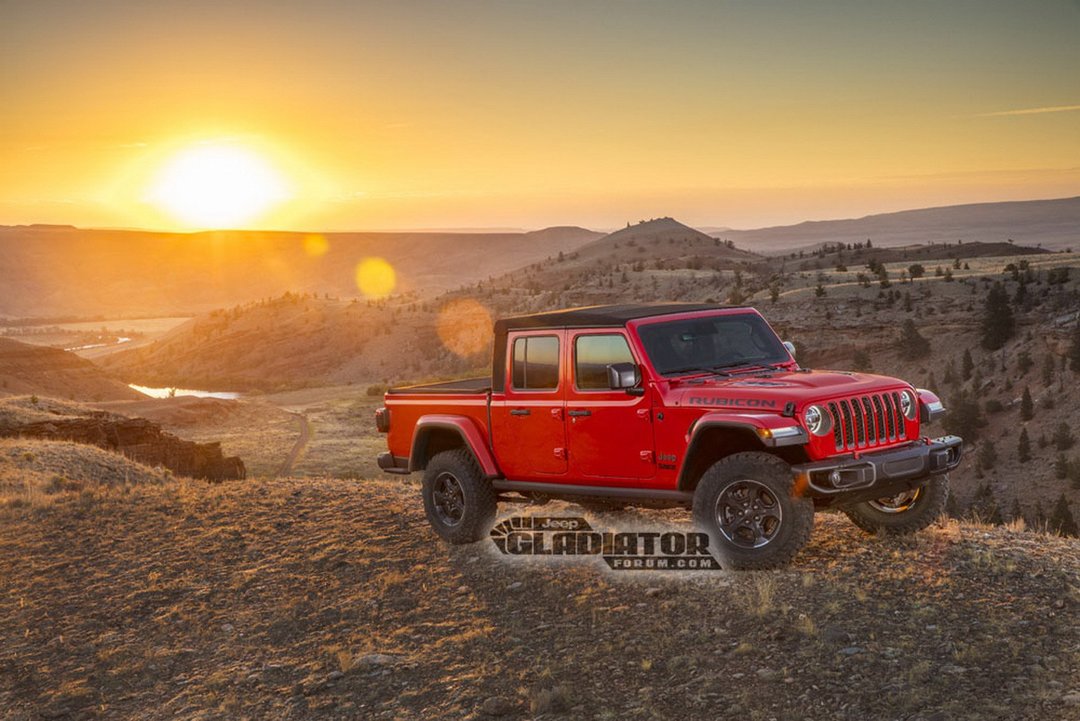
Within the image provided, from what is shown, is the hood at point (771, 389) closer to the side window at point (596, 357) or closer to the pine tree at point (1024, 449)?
the side window at point (596, 357)

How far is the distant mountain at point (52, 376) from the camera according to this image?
57062 mm

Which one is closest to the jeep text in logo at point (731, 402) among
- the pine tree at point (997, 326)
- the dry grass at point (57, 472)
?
the dry grass at point (57, 472)

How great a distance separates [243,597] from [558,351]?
13.2 feet

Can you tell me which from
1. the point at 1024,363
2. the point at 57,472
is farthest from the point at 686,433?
the point at 1024,363

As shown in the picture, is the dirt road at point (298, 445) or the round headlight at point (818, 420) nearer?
the round headlight at point (818, 420)

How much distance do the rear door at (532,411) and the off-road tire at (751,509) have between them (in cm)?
174

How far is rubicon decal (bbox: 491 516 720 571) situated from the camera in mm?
8977

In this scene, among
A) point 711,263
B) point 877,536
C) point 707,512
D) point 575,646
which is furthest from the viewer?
point 711,263

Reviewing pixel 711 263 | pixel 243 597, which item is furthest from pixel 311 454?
pixel 711 263

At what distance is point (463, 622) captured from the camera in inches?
333

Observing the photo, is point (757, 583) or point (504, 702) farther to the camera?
point (757, 583)

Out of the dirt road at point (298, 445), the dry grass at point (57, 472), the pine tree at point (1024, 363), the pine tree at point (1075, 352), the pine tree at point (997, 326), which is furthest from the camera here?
the pine tree at point (997, 326)

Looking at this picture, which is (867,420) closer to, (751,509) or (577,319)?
(751,509)

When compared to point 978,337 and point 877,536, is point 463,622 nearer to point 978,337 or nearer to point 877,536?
point 877,536
